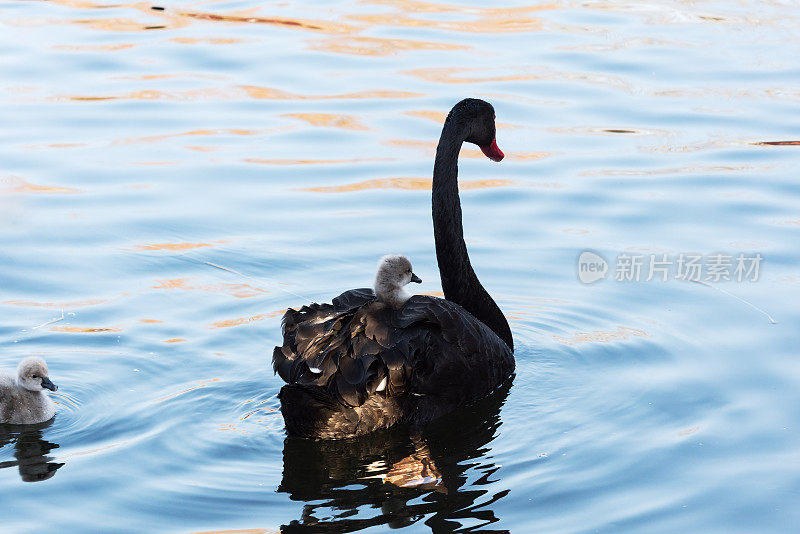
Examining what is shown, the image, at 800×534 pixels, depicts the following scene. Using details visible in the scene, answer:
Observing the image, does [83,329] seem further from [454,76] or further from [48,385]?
[454,76]

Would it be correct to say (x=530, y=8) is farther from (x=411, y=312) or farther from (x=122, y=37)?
(x=411, y=312)

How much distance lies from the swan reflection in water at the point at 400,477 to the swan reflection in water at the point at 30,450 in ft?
3.49

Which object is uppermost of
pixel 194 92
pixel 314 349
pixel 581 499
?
pixel 194 92

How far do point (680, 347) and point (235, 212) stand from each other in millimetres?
3594

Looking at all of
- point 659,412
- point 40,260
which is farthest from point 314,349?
point 40,260

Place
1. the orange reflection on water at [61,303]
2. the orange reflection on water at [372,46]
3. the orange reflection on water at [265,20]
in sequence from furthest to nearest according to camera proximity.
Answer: the orange reflection on water at [265,20]
the orange reflection on water at [372,46]
the orange reflection on water at [61,303]

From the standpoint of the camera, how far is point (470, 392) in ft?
20.0

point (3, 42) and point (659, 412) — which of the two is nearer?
point (659, 412)

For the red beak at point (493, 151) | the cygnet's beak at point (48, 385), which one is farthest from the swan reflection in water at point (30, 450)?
the red beak at point (493, 151)

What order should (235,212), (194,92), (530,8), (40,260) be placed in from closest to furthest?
(40,260)
(235,212)
(194,92)
(530,8)

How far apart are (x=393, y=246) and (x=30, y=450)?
3.31 m

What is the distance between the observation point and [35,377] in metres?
5.75

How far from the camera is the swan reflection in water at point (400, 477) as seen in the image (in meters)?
4.89

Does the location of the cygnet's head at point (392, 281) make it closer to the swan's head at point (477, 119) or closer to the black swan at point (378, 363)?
the black swan at point (378, 363)
